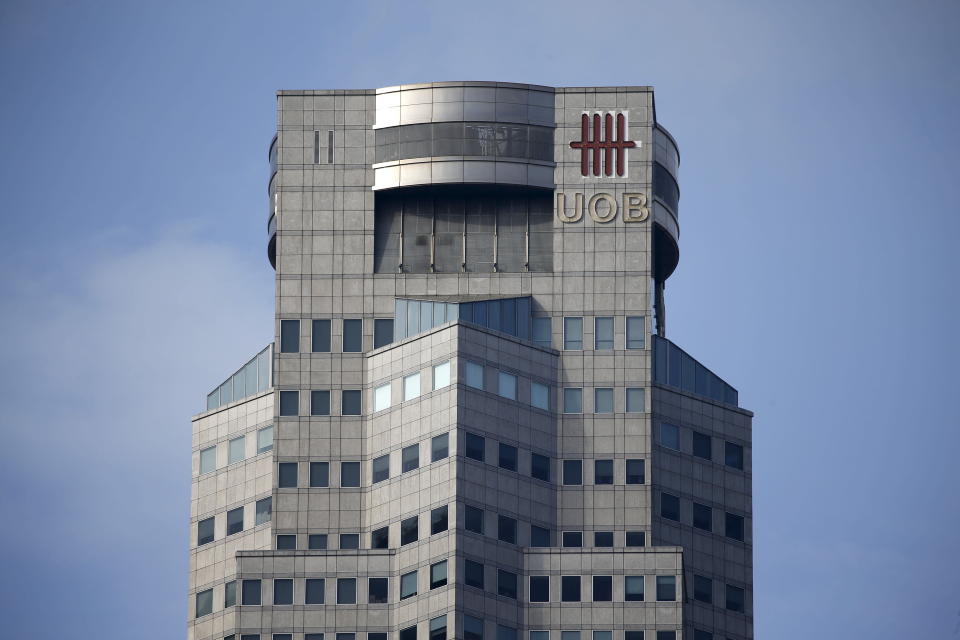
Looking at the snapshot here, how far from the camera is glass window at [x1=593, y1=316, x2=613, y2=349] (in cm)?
19525

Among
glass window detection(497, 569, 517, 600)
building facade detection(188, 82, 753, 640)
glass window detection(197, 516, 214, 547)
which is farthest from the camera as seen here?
glass window detection(197, 516, 214, 547)

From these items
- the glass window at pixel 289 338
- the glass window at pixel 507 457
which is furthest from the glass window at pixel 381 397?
the glass window at pixel 507 457

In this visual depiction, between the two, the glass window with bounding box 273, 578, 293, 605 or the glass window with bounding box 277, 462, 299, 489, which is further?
the glass window with bounding box 277, 462, 299, 489

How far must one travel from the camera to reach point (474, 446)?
187 meters

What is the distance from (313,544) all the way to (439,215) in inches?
1042

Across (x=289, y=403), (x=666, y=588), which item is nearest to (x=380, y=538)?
(x=289, y=403)

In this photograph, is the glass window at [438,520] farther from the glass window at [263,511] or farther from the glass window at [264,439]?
the glass window at [264,439]

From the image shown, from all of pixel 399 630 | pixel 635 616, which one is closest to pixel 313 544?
pixel 399 630

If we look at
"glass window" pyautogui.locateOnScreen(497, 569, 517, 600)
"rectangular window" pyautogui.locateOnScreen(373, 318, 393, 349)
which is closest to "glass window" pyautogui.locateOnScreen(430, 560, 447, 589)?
"glass window" pyautogui.locateOnScreen(497, 569, 517, 600)

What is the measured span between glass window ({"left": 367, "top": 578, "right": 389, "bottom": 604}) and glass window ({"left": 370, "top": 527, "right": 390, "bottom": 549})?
2770 mm

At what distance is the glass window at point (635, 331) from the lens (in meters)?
195

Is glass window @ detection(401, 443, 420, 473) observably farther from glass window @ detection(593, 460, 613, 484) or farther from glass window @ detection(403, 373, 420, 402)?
glass window @ detection(593, 460, 613, 484)

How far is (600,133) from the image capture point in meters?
199

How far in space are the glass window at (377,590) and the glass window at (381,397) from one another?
13.1 metres
